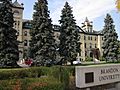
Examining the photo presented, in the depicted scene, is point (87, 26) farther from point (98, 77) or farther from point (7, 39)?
point (98, 77)

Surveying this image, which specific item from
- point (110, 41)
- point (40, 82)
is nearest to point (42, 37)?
point (110, 41)

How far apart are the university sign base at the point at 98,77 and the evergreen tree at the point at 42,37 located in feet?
69.4

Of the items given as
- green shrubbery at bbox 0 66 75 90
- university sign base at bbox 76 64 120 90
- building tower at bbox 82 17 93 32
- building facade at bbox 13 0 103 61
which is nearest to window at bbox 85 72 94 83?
university sign base at bbox 76 64 120 90

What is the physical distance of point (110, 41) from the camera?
56.1 meters

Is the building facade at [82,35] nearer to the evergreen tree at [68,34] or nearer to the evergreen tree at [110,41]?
the evergreen tree at [110,41]

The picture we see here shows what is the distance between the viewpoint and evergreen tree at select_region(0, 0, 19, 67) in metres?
30.2

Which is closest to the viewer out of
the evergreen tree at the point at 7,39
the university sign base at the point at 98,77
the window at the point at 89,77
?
the university sign base at the point at 98,77

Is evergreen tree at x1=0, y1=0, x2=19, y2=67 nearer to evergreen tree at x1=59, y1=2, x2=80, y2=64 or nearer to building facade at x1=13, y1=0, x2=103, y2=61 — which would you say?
evergreen tree at x1=59, y1=2, x2=80, y2=64

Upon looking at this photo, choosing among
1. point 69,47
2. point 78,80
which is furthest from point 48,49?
point 78,80

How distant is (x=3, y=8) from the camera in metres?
31.4

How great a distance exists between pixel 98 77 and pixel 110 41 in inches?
1718

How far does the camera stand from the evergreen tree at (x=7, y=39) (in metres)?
30.2

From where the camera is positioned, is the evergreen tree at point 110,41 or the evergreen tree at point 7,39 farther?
the evergreen tree at point 110,41

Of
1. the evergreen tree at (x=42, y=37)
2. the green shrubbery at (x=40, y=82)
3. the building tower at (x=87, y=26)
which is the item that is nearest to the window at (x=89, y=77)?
the green shrubbery at (x=40, y=82)
